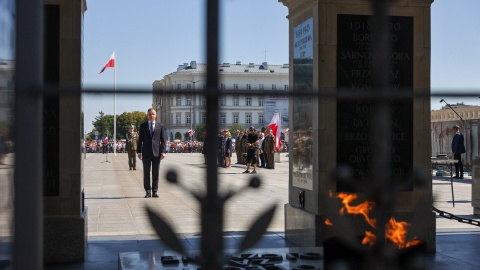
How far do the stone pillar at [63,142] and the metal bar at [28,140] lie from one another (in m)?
4.97

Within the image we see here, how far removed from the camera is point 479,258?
6.88 metres

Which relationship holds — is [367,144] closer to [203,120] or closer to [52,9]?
[52,9]

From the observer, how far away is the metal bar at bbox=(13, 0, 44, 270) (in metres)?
1.62

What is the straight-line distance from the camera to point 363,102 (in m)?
7.25

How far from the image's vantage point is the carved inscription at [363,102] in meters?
7.27

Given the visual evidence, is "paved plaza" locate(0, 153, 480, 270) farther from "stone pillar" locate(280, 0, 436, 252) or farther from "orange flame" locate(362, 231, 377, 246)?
"stone pillar" locate(280, 0, 436, 252)

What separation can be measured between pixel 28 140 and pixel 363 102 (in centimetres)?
591

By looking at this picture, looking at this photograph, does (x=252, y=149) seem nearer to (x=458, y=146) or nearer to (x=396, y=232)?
(x=458, y=146)

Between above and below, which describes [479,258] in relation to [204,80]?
below

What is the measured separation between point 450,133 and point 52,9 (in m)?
20.8

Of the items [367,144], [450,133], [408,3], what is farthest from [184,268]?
[450,133]

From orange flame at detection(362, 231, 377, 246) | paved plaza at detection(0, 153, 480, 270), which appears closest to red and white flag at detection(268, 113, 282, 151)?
paved plaza at detection(0, 153, 480, 270)

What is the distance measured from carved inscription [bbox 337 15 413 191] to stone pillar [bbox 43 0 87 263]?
269cm

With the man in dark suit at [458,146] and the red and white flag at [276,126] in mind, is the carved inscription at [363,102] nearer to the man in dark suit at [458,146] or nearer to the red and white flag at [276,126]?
the man in dark suit at [458,146]
